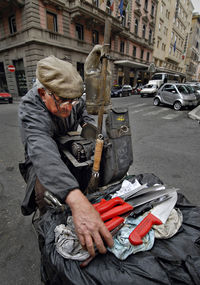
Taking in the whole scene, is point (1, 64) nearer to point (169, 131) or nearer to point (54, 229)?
point (169, 131)

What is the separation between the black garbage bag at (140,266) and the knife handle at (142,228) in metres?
0.09

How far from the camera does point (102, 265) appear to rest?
0.88m

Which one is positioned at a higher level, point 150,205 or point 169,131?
point 150,205

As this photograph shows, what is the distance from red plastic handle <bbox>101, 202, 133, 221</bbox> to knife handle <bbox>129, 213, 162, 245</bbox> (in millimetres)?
124

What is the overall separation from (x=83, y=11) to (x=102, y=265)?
18889mm

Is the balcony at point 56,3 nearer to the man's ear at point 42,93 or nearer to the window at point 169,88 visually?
the window at point 169,88

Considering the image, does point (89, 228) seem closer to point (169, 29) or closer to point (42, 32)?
point (42, 32)

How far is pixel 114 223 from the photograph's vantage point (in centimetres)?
101

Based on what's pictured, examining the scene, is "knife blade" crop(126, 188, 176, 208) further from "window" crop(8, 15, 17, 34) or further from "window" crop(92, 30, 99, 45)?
"window" crop(92, 30, 99, 45)

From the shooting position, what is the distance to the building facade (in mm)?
31156

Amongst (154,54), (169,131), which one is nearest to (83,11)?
(169,131)

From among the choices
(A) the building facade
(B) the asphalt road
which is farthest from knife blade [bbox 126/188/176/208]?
(A) the building facade

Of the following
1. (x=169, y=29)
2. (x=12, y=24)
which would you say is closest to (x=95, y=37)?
(x=12, y=24)

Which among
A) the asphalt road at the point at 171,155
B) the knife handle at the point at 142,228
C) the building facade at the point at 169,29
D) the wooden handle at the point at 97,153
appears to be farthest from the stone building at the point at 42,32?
the building facade at the point at 169,29
